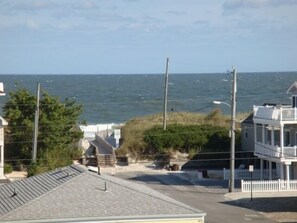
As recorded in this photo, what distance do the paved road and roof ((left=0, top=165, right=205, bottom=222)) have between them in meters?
13.3

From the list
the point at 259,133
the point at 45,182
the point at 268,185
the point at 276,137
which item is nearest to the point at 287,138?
the point at 276,137

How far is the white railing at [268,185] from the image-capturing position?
48625mm

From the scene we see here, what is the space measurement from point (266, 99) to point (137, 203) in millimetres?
116608

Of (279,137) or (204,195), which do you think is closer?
(204,195)

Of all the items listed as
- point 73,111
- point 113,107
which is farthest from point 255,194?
point 113,107

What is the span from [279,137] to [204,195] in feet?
23.5

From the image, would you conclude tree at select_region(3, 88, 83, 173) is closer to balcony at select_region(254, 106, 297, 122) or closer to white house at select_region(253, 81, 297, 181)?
white house at select_region(253, 81, 297, 181)

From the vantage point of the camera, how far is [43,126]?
2260 inches

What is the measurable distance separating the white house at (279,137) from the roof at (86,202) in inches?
938

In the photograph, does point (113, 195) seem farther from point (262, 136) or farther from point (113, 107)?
point (113, 107)

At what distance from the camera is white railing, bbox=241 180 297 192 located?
48.6 metres

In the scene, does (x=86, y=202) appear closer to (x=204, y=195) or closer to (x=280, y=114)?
(x=204, y=195)

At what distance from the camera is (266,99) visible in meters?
140

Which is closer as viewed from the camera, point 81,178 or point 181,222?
point 181,222
